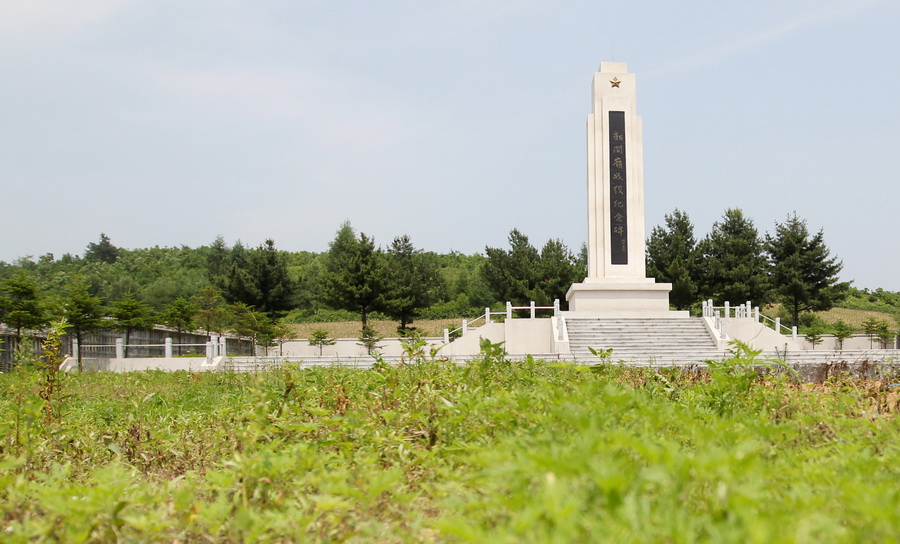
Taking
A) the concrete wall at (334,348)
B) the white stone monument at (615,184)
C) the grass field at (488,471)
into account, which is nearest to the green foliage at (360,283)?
the concrete wall at (334,348)

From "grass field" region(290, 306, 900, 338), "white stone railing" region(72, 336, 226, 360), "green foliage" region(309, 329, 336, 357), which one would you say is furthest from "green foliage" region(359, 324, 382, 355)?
"grass field" region(290, 306, 900, 338)

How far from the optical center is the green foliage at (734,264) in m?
30.6

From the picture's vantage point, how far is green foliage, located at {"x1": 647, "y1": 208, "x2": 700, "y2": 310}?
3083 cm

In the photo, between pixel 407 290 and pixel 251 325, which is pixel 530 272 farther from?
pixel 251 325

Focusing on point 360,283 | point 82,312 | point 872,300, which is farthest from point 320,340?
point 872,300

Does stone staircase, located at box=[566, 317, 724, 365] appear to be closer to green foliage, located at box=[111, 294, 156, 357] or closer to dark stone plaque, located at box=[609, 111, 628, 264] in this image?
dark stone plaque, located at box=[609, 111, 628, 264]

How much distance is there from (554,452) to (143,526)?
1.22 metres

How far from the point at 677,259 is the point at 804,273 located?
5526 mm

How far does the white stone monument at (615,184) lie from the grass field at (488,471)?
16.3m

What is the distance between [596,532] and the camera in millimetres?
1412

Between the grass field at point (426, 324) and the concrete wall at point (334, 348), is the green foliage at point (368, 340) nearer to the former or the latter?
the concrete wall at point (334, 348)

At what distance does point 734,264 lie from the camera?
1225 inches

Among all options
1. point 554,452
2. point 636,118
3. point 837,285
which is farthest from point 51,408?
point 837,285

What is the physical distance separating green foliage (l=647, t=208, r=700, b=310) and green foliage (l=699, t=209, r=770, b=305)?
56 cm
